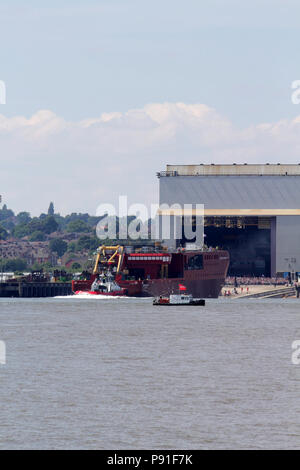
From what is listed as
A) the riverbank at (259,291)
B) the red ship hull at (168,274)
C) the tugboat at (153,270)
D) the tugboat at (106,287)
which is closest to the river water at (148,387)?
the tugboat at (106,287)

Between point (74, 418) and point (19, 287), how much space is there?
138 metres

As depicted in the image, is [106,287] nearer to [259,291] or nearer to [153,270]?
[153,270]

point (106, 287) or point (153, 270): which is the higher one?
point (153, 270)

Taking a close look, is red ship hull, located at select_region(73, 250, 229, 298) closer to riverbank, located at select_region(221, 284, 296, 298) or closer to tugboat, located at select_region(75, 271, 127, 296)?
tugboat, located at select_region(75, 271, 127, 296)

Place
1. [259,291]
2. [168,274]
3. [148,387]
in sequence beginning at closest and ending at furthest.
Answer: [148,387] → [168,274] → [259,291]

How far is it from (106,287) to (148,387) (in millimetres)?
103537

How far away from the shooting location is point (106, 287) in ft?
528

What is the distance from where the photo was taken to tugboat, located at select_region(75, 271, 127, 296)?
529 ft

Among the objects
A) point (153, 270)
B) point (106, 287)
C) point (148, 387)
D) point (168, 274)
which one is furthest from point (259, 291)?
point (148, 387)

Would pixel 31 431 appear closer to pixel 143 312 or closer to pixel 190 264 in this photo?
pixel 143 312

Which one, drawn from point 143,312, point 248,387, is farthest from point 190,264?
point 248,387

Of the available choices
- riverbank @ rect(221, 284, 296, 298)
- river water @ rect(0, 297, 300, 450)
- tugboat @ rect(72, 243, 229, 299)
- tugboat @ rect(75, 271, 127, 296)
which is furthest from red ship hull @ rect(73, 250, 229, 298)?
river water @ rect(0, 297, 300, 450)

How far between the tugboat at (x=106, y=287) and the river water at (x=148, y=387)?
198 feet

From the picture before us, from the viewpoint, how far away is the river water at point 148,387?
45.5 metres
